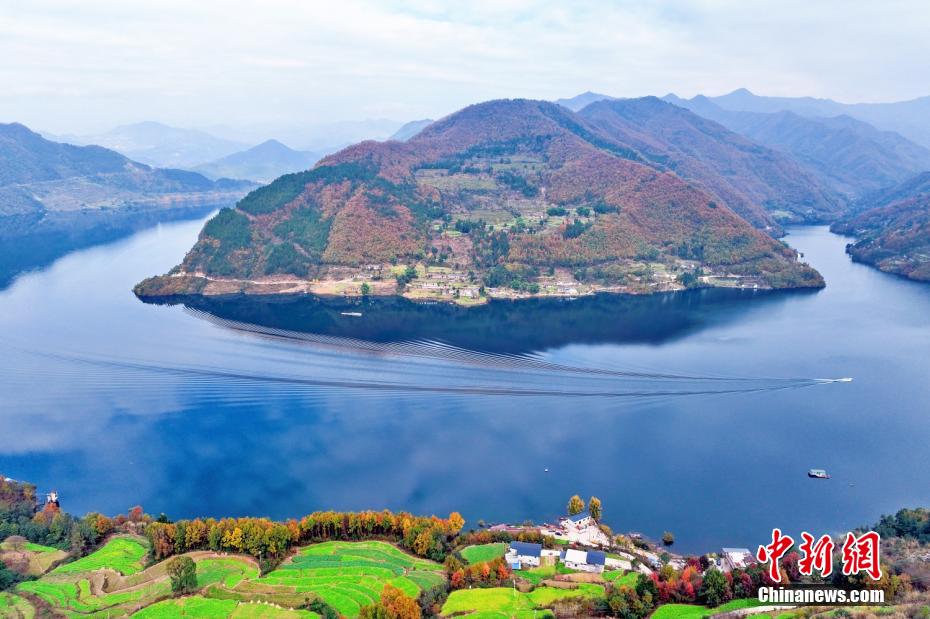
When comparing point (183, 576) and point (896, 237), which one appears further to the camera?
point (896, 237)

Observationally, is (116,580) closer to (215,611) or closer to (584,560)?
(215,611)

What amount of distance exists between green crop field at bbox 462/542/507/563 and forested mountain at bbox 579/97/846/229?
10736 centimetres

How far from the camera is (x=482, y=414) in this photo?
1650 inches

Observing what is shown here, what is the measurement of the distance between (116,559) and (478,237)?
2586 inches

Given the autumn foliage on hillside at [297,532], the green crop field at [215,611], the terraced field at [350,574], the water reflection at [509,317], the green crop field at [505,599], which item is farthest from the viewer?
the water reflection at [509,317]

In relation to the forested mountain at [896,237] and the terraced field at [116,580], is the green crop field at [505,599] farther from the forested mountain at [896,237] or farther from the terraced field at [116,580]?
the forested mountain at [896,237]

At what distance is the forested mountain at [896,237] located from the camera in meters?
86.1

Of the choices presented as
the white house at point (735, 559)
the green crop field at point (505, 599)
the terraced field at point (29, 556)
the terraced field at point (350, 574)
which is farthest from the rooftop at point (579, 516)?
the terraced field at point (29, 556)

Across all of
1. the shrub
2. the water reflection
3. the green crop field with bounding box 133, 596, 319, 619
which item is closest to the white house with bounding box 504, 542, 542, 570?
the green crop field with bounding box 133, 596, 319, 619

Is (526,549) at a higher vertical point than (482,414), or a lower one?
lower

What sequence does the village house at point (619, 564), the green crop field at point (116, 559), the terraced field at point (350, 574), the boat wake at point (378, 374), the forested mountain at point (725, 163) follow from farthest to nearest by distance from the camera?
the forested mountain at point (725, 163) < the boat wake at point (378, 374) < the green crop field at point (116, 559) < the village house at point (619, 564) < the terraced field at point (350, 574)

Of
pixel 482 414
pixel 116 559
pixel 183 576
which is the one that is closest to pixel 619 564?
pixel 482 414

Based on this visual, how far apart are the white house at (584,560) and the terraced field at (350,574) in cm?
542

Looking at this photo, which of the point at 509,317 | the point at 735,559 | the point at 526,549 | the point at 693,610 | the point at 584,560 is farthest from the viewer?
the point at 509,317
